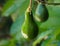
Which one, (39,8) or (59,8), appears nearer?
(39,8)

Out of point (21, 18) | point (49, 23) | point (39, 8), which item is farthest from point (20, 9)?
point (39, 8)

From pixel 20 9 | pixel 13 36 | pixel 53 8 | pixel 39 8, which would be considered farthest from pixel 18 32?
Result: pixel 39 8

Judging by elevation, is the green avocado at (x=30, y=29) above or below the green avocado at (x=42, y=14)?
below

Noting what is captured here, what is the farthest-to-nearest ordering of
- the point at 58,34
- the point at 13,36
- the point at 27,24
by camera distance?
1. the point at 13,36
2. the point at 58,34
3. the point at 27,24

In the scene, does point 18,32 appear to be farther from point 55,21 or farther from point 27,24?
point 27,24

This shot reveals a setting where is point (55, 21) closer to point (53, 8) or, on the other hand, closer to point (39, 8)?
point (53, 8)

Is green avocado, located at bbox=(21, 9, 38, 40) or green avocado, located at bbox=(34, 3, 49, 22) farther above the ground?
green avocado, located at bbox=(34, 3, 49, 22)

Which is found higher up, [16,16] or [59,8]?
[16,16]

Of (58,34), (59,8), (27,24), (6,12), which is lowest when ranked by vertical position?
(27,24)

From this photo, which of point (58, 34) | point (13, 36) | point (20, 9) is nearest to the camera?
point (58, 34)
